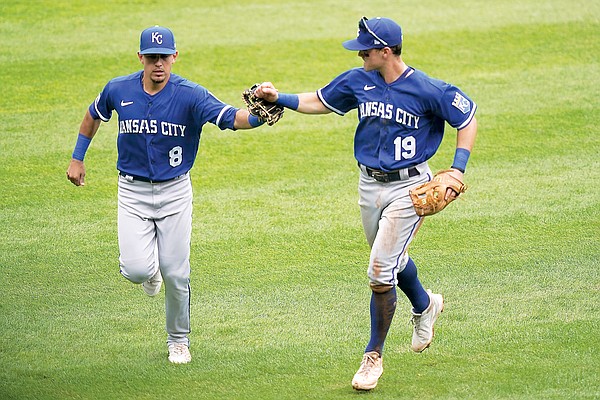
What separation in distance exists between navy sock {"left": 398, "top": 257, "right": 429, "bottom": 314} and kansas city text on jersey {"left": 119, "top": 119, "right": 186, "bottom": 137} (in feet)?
4.91

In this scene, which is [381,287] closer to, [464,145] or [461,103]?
[464,145]

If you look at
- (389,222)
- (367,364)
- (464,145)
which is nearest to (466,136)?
(464,145)

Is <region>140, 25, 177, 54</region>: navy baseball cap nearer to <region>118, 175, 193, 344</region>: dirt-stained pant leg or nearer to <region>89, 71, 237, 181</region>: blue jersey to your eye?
<region>89, 71, 237, 181</region>: blue jersey

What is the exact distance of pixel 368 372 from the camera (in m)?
5.44

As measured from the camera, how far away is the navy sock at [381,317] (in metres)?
5.54

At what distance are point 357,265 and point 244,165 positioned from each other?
2436mm

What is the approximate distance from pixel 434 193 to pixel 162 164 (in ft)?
5.27

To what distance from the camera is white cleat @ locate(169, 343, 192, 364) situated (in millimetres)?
5930

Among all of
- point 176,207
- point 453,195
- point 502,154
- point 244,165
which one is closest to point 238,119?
point 176,207

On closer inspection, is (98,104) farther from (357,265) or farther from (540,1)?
(540,1)

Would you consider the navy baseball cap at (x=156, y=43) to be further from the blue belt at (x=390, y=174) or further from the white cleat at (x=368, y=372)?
the white cleat at (x=368, y=372)

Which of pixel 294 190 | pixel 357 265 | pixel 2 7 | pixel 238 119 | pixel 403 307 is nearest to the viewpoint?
pixel 238 119

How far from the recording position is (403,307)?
682cm

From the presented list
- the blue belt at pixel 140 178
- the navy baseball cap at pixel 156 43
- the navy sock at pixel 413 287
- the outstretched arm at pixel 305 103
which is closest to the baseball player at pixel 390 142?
the navy sock at pixel 413 287
